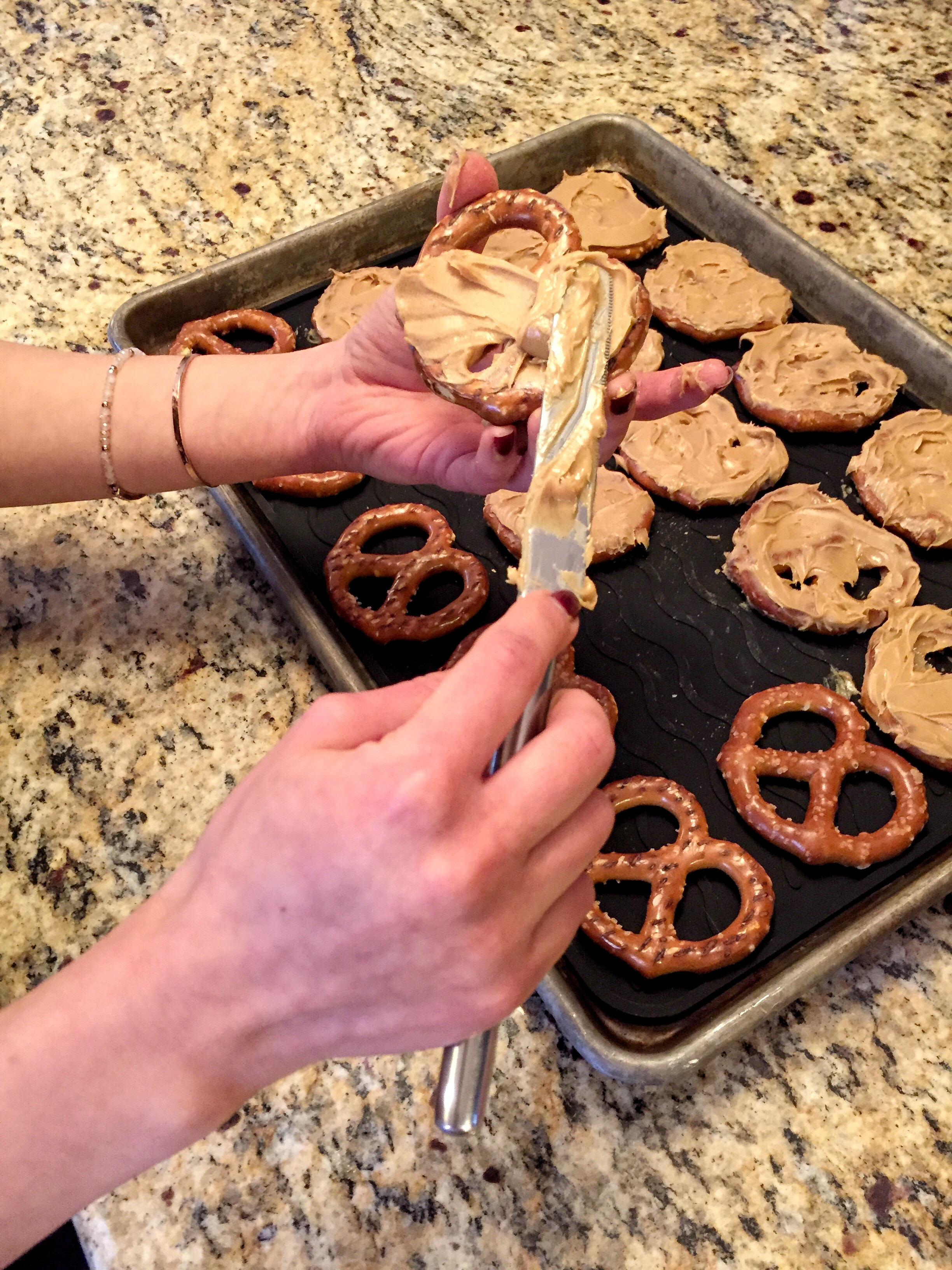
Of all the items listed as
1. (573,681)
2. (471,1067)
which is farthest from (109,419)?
(471,1067)

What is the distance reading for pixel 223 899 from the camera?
0.66 metres

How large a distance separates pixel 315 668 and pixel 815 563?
0.73 m

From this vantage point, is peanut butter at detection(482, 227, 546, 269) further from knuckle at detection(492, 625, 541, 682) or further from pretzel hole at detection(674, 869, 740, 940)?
knuckle at detection(492, 625, 541, 682)

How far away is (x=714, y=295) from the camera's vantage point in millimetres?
1656

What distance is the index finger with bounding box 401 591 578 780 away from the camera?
0.62m

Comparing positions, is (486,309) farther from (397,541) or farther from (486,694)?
(486,694)

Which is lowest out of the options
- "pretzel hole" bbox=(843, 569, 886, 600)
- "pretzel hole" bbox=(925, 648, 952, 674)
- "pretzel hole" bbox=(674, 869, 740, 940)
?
"pretzel hole" bbox=(674, 869, 740, 940)

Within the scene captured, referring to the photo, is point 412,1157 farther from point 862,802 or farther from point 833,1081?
point 862,802

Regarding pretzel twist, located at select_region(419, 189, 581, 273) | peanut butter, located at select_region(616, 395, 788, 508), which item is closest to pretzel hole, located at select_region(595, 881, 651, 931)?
peanut butter, located at select_region(616, 395, 788, 508)

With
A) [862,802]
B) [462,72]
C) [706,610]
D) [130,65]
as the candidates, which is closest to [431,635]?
[706,610]

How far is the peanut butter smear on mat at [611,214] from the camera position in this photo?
172 centimetres

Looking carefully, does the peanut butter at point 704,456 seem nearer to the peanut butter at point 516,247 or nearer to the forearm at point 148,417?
the peanut butter at point 516,247

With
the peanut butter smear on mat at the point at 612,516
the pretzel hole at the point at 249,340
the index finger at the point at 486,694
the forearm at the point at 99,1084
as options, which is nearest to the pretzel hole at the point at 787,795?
the peanut butter smear on mat at the point at 612,516

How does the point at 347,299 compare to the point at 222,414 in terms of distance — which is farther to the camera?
the point at 347,299
